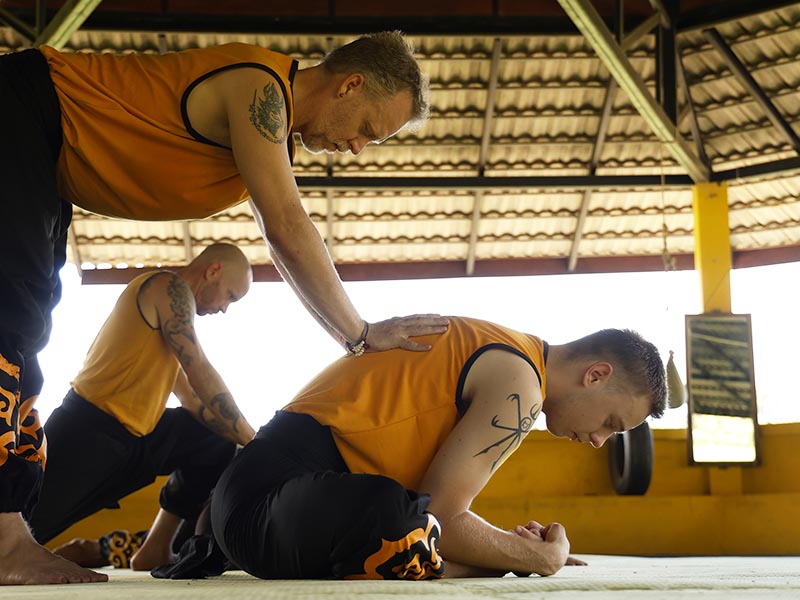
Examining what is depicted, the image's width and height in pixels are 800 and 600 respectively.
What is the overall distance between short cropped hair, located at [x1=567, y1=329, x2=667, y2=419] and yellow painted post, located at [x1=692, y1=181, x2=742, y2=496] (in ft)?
21.9

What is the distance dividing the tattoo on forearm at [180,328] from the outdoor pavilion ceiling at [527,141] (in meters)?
4.18

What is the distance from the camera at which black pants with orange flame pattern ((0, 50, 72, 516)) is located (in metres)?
1.94

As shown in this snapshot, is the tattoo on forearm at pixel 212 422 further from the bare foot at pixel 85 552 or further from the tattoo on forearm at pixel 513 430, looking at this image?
the tattoo on forearm at pixel 513 430

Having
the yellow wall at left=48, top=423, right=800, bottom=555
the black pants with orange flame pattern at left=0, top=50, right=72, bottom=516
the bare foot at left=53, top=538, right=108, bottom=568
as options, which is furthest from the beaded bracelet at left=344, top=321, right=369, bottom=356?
the yellow wall at left=48, top=423, right=800, bottom=555

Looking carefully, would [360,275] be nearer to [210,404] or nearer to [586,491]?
[586,491]

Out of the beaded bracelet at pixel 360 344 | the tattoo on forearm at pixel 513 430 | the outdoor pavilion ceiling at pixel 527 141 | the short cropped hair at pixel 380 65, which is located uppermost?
the outdoor pavilion ceiling at pixel 527 141

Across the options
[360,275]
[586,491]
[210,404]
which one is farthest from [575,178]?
[210,404]

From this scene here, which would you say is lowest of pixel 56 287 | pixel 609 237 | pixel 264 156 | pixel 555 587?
pixel 555 587

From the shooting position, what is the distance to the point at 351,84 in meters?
2.26

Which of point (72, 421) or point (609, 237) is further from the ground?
point (609, 237)

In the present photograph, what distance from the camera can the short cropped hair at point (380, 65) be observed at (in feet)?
7.43

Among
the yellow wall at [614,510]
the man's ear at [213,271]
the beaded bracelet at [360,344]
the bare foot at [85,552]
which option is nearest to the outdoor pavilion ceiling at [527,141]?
the yellow wall at [614,510]

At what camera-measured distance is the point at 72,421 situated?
3.27 metres

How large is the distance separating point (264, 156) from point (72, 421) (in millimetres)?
1573
